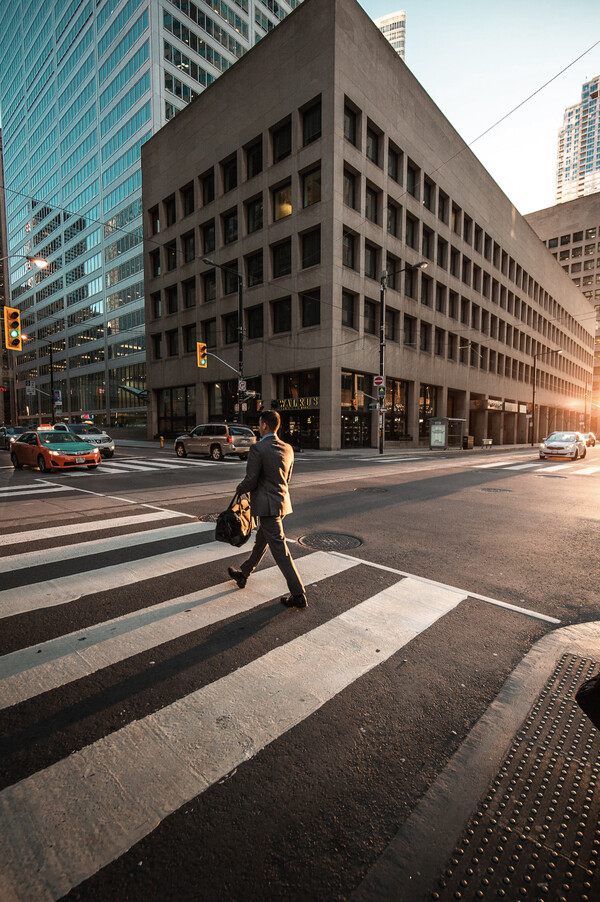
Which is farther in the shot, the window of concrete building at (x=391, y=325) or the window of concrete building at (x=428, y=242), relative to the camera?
the window of concrete building at (x=428, y=242)

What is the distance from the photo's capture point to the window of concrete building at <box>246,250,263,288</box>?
1217 inches

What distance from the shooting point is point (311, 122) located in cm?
2730

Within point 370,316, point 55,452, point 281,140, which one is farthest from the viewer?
point 370,316

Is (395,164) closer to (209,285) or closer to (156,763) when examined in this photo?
(209,285)

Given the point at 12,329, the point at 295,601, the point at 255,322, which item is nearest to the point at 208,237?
the point at 255,322

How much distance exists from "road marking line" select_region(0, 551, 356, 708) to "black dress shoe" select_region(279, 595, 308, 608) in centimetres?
21

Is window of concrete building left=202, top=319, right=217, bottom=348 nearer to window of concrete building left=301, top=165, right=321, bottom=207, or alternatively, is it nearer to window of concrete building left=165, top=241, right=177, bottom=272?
window of concrete building left=165, top=241, right=177, bottom=272

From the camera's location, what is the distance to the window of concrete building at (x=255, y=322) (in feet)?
102

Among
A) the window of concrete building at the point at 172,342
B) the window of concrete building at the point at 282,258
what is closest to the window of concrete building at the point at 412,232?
the window of concrete building at the point at 282,258

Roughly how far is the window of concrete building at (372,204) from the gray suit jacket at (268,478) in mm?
30399

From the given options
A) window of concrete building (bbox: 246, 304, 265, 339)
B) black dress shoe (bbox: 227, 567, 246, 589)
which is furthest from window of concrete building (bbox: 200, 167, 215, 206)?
black dress shoe (bbox: 227, 567, 246, 589)

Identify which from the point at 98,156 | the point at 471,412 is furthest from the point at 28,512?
the point at 98,156

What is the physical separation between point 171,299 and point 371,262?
20.7 meters

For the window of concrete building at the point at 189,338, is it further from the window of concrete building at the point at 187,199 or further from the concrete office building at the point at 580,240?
the concrete office building at the point at 580,240
